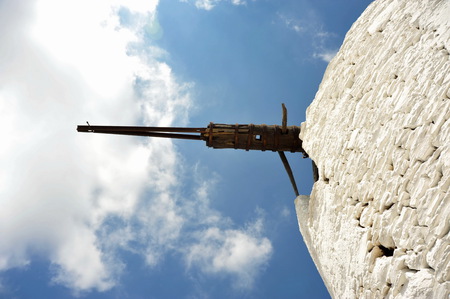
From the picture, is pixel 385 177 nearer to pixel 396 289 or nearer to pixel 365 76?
pixel 396 289

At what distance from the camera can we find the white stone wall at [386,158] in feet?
12.0

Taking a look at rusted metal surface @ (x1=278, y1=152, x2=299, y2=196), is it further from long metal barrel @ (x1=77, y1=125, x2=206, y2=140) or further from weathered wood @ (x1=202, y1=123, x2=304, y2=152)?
long metal barrel @ (x1=77, y1=125, x2=206, y2=140)

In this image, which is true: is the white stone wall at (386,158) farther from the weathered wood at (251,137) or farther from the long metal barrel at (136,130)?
the long metal barrel at (136,130)

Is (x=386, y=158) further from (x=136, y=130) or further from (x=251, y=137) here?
(x=136, y=130)

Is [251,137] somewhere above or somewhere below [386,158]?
above

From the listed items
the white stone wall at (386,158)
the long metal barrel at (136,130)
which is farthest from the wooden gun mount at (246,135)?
the white stone wall at (386,158)

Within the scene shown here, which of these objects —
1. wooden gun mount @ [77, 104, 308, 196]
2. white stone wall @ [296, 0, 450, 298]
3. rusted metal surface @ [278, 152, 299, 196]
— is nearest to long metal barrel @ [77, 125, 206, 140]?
wooden gun mount @ [77, 104, 308, 196]

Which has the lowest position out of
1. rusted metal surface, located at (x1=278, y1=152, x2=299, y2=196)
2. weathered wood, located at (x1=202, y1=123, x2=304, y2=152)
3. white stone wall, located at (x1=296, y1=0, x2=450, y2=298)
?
white stone wall, located at (x1=296, y1=0, x2=450, y2=298)

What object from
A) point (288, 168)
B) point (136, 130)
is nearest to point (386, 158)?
point (288, 168)

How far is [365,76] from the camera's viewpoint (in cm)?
555

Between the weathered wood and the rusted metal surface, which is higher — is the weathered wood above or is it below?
above

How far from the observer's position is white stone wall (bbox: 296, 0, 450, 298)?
12.0ft

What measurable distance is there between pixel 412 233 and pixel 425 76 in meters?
1.87

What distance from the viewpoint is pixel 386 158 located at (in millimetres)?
4484
